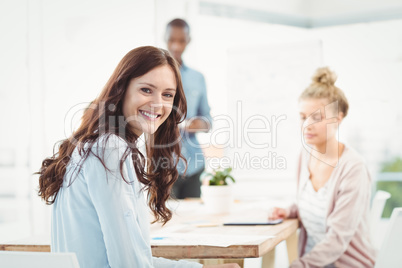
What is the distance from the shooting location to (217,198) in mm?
2143

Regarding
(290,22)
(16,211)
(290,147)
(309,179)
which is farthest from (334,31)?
(16,211)

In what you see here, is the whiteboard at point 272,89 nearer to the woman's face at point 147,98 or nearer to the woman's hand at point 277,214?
the woman's hand at point 277,214

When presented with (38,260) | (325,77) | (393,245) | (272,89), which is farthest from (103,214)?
(272,89)

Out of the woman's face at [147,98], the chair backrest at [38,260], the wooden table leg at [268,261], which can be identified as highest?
the woman's face at [147,98]

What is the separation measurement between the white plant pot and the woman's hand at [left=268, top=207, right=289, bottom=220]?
21 cm

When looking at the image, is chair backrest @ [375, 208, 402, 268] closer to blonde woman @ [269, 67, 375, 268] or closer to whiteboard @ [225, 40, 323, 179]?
blonde woman @ [269, 67, 375, 268]

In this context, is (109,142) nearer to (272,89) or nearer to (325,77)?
(325,77)

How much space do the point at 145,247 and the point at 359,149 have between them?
157 inches

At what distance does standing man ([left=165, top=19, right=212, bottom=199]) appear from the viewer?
3.00 m

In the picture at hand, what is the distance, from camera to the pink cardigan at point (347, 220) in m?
1.85

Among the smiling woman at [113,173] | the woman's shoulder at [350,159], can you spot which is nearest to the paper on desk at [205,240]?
the smiling woman at [113,173]

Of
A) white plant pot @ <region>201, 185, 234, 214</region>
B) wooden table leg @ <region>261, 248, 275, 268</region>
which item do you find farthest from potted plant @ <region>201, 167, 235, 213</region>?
wooden table leg @ <region>261, 248, 275, 268</region>

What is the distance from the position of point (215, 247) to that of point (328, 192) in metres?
0.81

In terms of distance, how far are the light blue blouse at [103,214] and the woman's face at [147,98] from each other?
16cm
